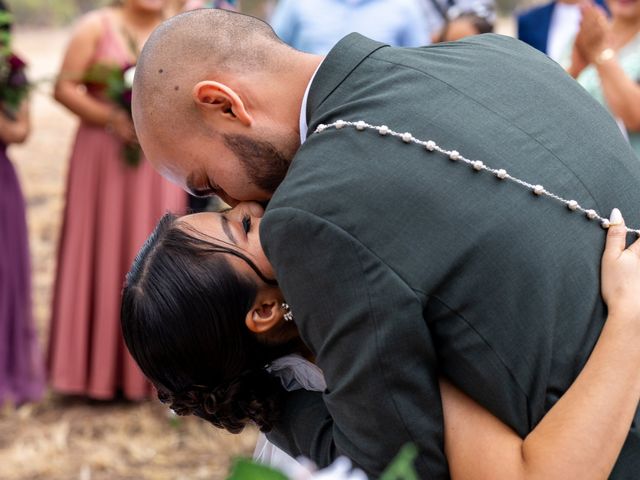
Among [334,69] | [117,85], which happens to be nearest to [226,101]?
[334,69]

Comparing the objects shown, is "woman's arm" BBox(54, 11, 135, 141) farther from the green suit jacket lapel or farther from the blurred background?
the green suit jacket lapel

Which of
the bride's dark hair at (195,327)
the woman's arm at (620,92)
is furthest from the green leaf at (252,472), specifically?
the woman's arm at (620,92)

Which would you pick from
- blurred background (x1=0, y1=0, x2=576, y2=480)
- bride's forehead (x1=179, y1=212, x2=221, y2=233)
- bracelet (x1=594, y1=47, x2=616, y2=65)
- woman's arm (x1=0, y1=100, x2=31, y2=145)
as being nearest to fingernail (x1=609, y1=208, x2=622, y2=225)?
bride's forehead (x1=179, y1=212, x2=221, y2=233)

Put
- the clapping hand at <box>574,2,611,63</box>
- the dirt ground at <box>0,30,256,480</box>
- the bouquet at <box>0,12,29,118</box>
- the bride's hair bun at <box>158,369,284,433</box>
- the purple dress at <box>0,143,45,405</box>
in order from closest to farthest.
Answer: the bride's hair bun at <box>158,369,284,433</box>, the clapping hand at <box>574,2,611,63</box>, the dirt ground at <box>0,30,256,480</box>, the bouquet at <box>0,12,29,118</box>, the purple dress at <box>0,143,45,405</box>

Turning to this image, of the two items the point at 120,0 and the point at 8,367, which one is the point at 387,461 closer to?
the point at 8,367

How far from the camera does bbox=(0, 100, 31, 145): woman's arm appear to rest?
5.95m

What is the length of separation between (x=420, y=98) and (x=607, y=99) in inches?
113

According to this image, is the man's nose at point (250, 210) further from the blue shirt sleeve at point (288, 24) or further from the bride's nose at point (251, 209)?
the blue shirt sleeve at point (288, 24)

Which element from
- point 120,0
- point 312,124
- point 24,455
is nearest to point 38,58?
point 120,0

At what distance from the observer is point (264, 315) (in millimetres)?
2535

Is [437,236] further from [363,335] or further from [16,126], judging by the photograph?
[16,126]

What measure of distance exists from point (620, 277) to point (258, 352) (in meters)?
0.93

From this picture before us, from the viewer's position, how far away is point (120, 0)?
6586mm

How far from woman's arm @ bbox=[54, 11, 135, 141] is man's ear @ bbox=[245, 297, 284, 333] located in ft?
12.5
